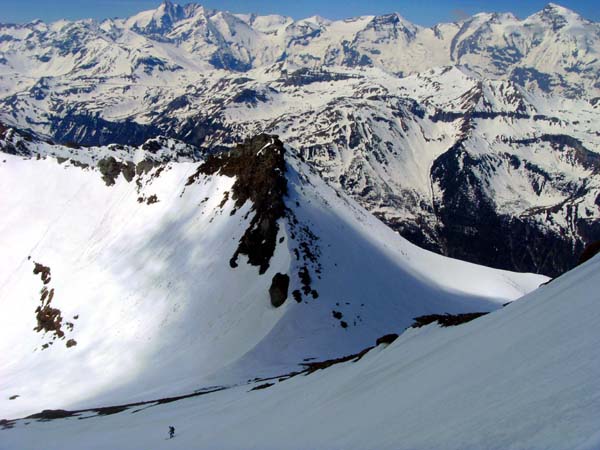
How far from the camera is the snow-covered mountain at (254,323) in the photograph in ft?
38.6

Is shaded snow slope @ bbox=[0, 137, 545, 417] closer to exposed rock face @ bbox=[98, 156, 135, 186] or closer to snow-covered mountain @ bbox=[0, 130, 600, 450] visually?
snow-covered mountain @ bbox=[0, 130, 600, 450]

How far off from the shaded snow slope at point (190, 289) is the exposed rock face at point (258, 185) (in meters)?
1.35

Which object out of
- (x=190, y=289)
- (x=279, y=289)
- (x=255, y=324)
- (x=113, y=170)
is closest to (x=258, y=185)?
(x=190, y=289)

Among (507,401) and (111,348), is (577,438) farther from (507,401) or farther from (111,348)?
(111,348)

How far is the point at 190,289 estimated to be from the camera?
Answer: 87.7m

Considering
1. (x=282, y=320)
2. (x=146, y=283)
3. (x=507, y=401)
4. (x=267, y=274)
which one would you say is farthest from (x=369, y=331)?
(x=507, y=401)

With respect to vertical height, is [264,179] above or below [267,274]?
above

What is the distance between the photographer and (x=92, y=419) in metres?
47.3

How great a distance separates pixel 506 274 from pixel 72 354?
101562 millimetres

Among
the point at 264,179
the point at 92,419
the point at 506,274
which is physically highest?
the point at 264,179

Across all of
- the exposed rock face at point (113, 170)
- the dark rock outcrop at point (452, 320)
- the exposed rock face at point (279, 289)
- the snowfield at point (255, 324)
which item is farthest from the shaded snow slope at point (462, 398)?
the exposed rock face at point (113, 170)

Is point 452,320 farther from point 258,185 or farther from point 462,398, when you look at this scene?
point 258,185

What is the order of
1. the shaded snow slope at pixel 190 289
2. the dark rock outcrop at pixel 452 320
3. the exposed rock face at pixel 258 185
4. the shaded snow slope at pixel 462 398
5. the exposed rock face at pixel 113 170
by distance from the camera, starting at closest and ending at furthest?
the shaded snow slope at pixel 462 398 < the dark rock outcrop at pixel 452 320 < the shaded snow slope at pixel 190 289 < the exposed rock face at pixel 258 185 < the exposed rock face at pixel 113 170

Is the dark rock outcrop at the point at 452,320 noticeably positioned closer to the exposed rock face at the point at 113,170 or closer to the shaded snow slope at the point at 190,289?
the shaded snow slope at the point at 190,289
